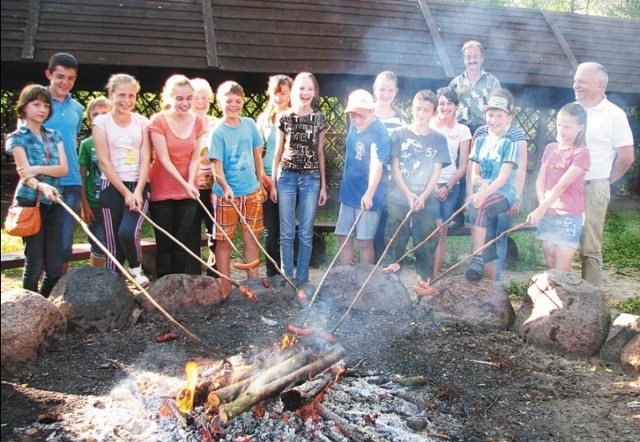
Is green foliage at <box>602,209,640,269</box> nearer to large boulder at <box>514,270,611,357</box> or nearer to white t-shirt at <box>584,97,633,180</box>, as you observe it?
white t-shirt at <box>584,97,633,180</box>

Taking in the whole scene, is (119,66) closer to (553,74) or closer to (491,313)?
(491,313)

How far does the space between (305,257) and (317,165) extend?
782 mm

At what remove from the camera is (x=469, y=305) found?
433 centimetres

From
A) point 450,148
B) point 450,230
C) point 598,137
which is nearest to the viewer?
point 598,137

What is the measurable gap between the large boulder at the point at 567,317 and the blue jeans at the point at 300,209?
1.80 m

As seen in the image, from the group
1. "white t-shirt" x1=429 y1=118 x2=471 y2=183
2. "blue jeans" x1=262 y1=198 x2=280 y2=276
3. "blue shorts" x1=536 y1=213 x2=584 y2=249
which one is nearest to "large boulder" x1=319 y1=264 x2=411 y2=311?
"blue jeans" x1=262 y1=198 x2=280 y2=276

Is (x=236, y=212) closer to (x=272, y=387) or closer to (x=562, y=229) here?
(x=272, y=387)

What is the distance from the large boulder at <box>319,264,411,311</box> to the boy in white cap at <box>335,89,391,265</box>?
338mm

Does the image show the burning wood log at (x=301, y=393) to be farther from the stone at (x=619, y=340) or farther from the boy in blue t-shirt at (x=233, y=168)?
the stone at (x=619, y=340)

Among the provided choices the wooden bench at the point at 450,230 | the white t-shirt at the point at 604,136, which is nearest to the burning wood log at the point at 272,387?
the white t-shirt at the point at 604,136

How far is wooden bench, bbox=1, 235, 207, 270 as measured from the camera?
4.43m

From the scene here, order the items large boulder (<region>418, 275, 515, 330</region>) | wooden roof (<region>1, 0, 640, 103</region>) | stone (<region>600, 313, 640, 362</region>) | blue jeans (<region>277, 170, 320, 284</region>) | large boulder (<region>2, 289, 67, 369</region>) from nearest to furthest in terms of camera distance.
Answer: large boulder (<region>2, 289, 67, 369</region>), stone (<region>600, 313, 640, 362</region>), large boulder (<region>418, 275, 515, 330</region>), blue jeans (<region>277, 170, 320, 284</region>), wooden roof (<region>1, 0, 640, 103</region>)

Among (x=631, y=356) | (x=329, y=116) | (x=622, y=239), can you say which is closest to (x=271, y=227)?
(x=631, y=356)

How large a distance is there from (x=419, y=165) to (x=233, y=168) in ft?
5.05
